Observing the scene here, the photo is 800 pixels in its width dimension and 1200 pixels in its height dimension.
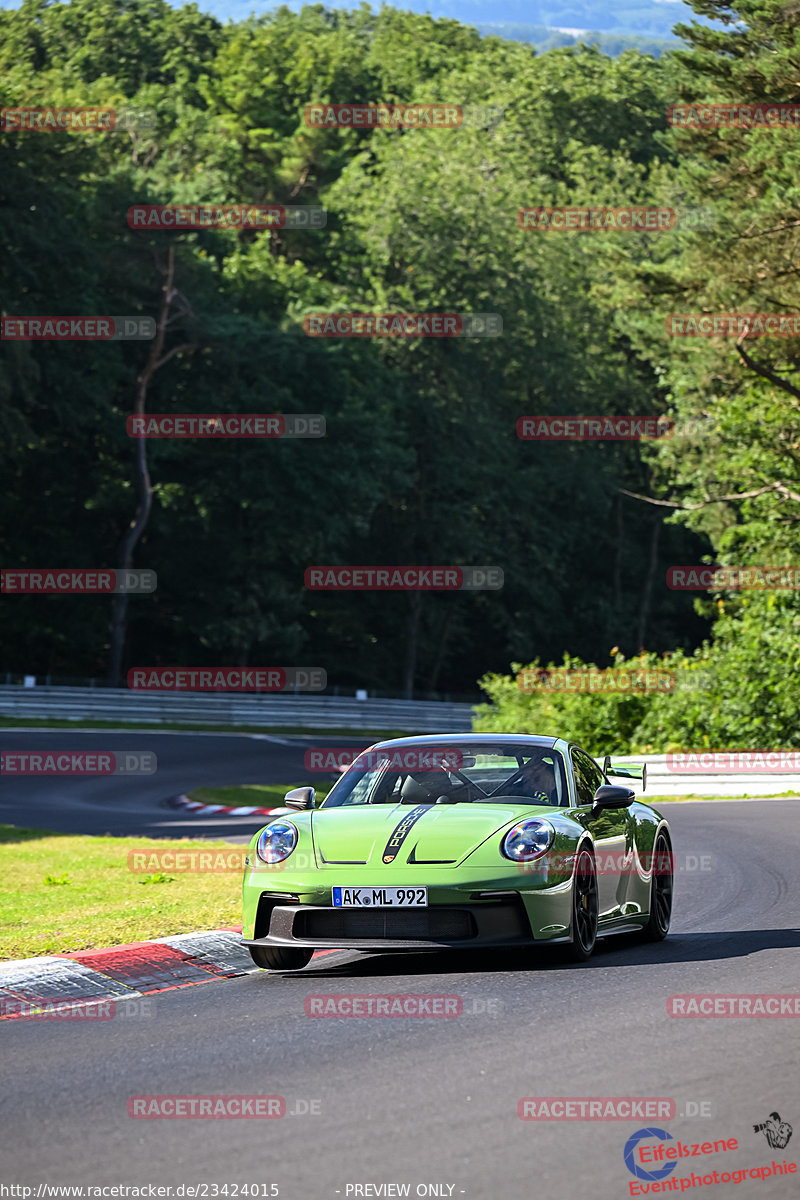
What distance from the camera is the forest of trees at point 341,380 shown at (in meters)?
51.9

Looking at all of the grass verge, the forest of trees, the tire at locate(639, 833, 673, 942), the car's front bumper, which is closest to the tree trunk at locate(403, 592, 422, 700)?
the forest of trees

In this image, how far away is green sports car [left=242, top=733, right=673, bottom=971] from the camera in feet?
27.6

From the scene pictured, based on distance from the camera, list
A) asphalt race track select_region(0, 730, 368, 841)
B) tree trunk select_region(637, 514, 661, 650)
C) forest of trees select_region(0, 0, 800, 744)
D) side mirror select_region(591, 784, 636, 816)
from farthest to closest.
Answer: tree trunk select_region(637, 514, 661, 650) < forest of trees select_region(0, 0, 800, 744) < asphalt race track select_region(0, 730, 368, 841) < side mirror select_region(591, 784, 636, 816)

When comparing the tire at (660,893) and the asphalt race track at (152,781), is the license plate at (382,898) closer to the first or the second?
the tire at (660,893)

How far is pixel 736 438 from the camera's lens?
35.2 m

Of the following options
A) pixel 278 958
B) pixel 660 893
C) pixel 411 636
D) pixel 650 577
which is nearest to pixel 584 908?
pixel 660 893

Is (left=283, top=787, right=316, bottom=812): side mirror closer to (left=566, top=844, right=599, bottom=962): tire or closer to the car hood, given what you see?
the car hood

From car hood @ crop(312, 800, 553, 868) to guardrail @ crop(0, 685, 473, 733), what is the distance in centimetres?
3609

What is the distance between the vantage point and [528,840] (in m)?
8.68

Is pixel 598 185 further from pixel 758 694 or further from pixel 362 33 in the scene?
pixel 758 694

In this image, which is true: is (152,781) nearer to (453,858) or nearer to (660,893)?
(660,893)

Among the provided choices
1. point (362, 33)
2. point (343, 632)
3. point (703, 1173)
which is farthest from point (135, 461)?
point (362, 33)

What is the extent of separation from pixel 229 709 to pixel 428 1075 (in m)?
43.5

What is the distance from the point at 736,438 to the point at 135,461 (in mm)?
25498
